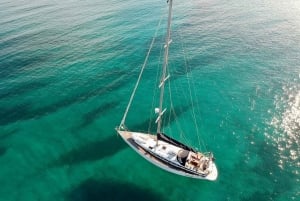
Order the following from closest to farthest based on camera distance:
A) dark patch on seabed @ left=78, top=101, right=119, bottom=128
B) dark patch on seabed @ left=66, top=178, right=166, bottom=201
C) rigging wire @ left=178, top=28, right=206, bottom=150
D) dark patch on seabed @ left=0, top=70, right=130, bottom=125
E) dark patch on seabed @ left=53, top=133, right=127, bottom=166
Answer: dark patch on seabed @ left=66, top=178, right=166, bottom=201, dark patch on seabed @ left=53, top=133, right=127, bottom=166, rigging wire @ left=178, top=28, right=206, bottom=150, dark patch on seabed @ left=78, top=101, right=119, bottom=128, dark patch on seabed @ left=0, top=70, right=130, bottom=125

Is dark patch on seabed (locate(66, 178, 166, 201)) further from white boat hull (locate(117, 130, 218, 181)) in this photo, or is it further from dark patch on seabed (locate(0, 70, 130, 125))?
dark patch on seabed (locate(0, 70, 130, 125))

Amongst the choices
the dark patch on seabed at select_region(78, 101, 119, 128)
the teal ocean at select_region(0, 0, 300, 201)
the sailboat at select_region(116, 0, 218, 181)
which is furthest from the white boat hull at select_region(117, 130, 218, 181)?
the dark patch on seabed at select_region(78, 101, 119, 128)

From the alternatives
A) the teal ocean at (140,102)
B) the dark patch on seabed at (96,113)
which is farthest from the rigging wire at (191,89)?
the dark patch on seabed at (96,113)

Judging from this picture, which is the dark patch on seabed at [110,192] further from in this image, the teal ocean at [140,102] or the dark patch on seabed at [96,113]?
the dark patch on seabed at [96,113]

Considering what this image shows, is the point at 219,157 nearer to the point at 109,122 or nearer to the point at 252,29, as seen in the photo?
the point at 109,122

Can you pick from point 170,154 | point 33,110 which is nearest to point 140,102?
point 170,154

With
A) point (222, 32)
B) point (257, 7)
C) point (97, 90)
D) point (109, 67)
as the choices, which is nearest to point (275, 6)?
point (257, 7)
